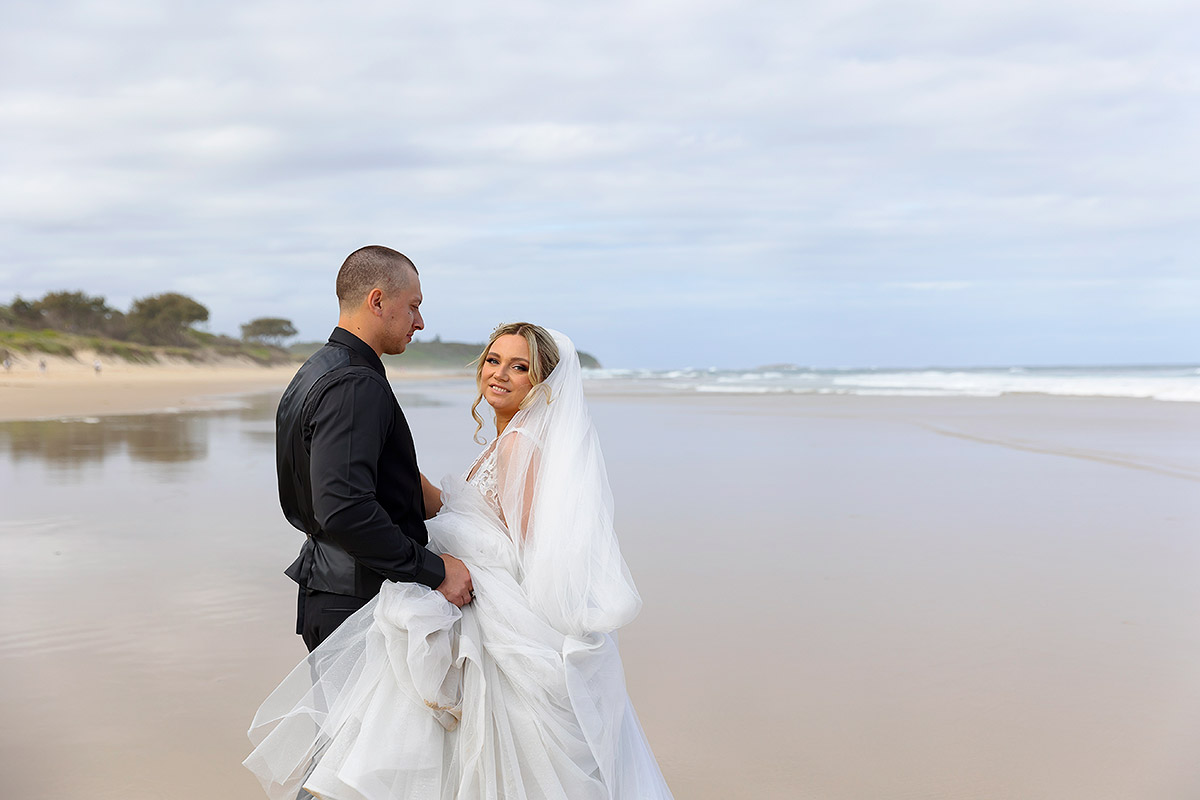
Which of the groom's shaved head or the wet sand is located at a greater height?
the groom's shaved head

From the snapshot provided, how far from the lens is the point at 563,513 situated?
8.92 ft

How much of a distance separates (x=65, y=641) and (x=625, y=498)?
5305 mm

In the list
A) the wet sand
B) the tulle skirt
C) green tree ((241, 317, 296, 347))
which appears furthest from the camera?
green tree ((241, 317, 296, 347))

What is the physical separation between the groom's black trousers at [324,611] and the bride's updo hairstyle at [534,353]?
0.64 meters

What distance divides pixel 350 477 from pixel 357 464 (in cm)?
4

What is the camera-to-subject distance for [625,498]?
A: 912 cm

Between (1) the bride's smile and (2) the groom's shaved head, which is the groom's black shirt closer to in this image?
(2) the groom's shaved head

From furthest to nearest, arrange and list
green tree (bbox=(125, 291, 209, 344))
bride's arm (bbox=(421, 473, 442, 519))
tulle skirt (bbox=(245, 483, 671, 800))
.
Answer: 1. green tree (bbox=(125, 291, 209, 344))
2. bride's arm (bbox=(421, 473, 442, 519))
3. tulle skirt (bbox=(245, 483, 671, 800))

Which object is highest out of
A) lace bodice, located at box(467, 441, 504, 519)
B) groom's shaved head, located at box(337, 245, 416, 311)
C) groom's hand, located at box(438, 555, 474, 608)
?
groom's shaved head, located at box(337, 245, 416, 311)

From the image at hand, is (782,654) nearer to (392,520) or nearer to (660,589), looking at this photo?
(660,589)

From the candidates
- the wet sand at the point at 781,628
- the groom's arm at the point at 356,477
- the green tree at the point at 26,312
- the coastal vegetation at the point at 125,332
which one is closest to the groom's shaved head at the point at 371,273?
the groom's arm at the point at 356,477

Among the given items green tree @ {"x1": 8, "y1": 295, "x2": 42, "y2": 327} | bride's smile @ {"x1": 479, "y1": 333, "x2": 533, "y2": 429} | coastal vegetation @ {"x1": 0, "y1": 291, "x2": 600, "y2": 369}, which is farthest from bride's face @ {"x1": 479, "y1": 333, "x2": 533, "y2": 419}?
green tree @ {"x1": 8, "y1": 295, "x2": 42, "y2": 327}

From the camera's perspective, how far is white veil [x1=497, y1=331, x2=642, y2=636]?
2.66 meters

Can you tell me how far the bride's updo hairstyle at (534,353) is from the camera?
2.94m
